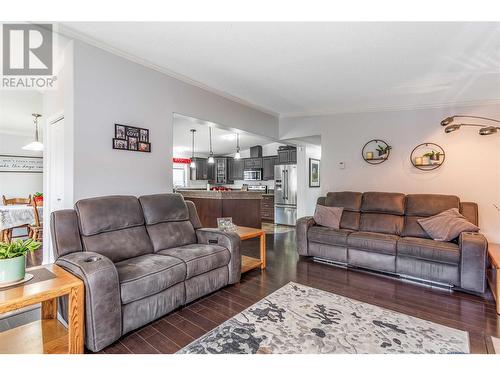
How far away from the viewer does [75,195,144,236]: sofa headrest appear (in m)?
2.32

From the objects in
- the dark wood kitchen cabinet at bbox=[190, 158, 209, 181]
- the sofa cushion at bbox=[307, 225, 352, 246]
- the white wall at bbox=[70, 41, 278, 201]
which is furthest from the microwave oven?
the white wall at bbox=[70, 41, 278, 201]

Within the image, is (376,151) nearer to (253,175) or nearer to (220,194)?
(220,194)

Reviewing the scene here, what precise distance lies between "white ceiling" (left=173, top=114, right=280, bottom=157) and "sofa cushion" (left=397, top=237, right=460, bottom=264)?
3452 millimetres

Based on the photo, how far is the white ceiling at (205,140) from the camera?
20.4 ft

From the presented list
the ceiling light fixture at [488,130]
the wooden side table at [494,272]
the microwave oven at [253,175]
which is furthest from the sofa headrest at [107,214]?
the microwave oven at [253,175]

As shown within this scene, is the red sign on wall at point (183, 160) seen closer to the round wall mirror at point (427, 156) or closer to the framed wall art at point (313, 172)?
the framed wall art at point (313, 172)

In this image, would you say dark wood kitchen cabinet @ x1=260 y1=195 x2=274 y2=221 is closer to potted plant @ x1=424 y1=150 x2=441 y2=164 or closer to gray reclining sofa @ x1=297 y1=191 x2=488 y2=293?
gray reclining sofa @ x1=297 y1=191 x2=488 y2=293

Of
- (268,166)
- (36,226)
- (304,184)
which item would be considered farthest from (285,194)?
(36,226)

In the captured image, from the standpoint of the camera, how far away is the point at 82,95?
2627 millimetres

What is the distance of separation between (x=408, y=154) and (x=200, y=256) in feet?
12.5

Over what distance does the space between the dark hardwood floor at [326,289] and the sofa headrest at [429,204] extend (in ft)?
3.52

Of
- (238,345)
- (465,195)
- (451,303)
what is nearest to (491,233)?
(465,195)

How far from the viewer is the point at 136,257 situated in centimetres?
249
